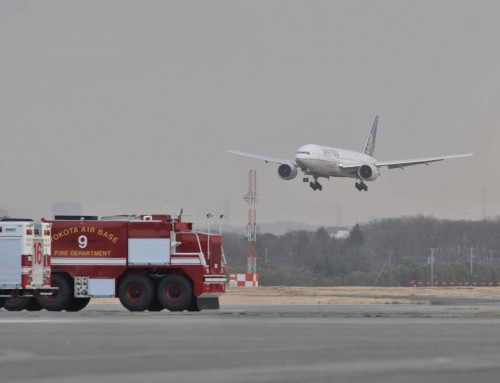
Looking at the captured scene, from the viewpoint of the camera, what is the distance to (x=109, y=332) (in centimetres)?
2597

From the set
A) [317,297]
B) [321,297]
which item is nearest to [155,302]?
[317,297]

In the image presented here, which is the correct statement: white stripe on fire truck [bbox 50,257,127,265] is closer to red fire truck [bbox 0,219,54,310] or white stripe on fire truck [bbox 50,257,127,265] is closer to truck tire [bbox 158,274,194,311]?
red fire truck [bbox 0,219,54,310]

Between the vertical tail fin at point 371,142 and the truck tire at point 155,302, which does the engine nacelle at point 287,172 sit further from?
the truck tire at point 155,302

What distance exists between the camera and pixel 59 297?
37656mm

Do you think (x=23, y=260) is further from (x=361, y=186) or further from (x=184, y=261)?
(x=361, y=186)

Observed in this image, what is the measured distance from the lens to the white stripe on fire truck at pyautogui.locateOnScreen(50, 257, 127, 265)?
38.0m

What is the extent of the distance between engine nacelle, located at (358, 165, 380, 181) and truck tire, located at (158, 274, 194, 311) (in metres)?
77.2

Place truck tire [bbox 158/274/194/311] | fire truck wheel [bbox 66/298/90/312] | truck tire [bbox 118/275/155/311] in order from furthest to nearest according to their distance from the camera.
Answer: fire truck wheel [bbox 66/298/90/312] → truck tire [bbox 118/275/155/311] → truck tire [bbox 158/274/194/311]

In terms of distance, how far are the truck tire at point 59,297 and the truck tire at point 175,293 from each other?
9.33 feet

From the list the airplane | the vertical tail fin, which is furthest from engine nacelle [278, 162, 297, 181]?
the vertical tail fin

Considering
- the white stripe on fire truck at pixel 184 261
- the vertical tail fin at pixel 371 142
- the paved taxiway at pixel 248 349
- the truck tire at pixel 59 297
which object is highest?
the vertical tail fin at pixel 371 142

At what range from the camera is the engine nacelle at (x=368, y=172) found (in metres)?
114

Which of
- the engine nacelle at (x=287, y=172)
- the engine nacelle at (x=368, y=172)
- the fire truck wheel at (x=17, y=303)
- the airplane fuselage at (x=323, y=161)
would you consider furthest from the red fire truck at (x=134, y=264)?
the engine nacelle at (x=368, y=172)

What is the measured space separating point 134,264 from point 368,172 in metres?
77.1
